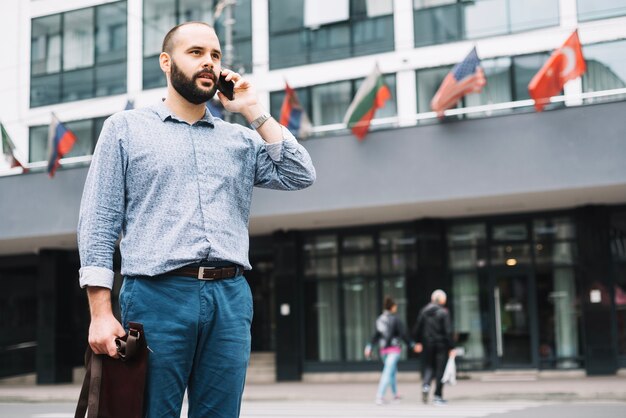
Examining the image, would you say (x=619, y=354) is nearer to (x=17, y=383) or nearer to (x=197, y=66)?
(x=17, y=383)

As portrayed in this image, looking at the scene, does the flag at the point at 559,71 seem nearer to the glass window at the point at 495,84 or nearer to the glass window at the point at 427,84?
the glass window at the point at 495,84

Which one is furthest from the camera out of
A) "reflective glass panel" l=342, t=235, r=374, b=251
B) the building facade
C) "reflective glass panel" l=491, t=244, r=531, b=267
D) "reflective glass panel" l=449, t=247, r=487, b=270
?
"reflective glass panel" l=342, t=235, r=374, b=251

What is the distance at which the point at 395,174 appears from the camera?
20.6 m

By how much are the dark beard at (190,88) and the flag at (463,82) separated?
54.4 ft

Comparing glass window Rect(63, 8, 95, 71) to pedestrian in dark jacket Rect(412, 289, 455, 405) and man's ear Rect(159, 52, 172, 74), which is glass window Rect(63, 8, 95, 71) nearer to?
pedestrian in dark jacket Rect(412, 289, 455, 405)

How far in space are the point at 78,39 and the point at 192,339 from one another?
25.2m

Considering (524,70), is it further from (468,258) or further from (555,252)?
(468,258)

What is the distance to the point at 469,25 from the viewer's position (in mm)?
22438

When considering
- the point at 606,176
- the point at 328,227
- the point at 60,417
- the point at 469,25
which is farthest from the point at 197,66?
the point at 328,227

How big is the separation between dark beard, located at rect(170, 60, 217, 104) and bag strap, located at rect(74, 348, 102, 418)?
1.05 m

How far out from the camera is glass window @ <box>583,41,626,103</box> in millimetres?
20250

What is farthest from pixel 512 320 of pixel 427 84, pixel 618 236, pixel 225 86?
pixel 225 86

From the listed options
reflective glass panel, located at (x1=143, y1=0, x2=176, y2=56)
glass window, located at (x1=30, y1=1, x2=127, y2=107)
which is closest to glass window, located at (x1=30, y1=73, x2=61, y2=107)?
glass window, located at (x1=30, y1=1, x2=127, y2=107)

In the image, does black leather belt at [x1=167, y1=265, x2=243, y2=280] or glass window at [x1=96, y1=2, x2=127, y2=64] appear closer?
black leather belt at [x1=167, y1=265, x2=243, y2=280]
